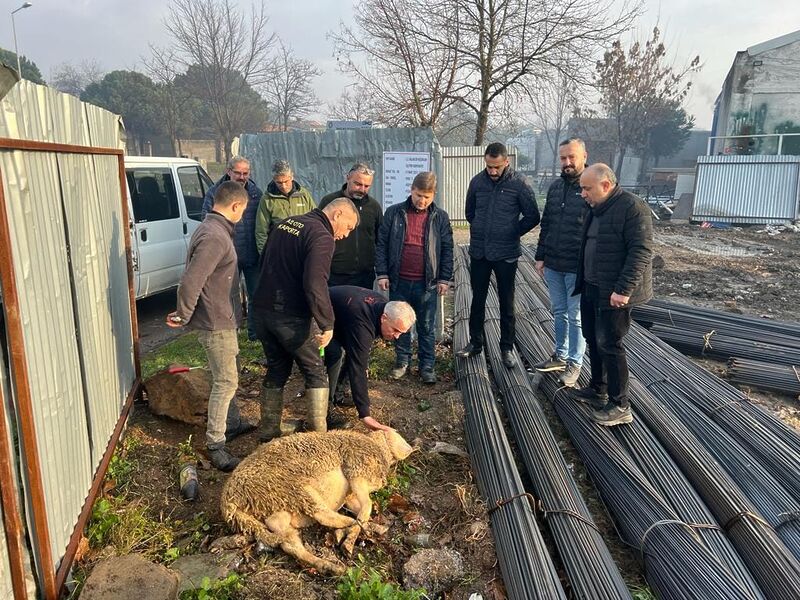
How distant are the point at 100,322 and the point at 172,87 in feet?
75.6

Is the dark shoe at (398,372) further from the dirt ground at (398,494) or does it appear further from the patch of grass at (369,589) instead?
the patch of grass at (369,589)

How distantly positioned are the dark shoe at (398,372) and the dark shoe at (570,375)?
148cm

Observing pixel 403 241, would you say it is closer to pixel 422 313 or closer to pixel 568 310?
pixel 422 313

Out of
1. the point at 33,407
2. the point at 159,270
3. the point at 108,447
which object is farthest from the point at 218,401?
the point at 159,270

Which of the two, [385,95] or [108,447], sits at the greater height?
[385,95]

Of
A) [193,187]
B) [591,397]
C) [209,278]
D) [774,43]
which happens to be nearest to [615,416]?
[591,397]

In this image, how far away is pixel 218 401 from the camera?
12.2 feet

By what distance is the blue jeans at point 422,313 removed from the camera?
17.3 feet

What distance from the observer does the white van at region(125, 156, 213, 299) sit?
6.99 meters

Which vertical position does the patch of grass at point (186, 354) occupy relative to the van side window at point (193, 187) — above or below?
below

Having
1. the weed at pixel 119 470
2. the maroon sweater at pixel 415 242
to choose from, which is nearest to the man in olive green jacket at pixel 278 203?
the maroon sweater at pixel 415 242

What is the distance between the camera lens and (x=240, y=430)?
13.8ft

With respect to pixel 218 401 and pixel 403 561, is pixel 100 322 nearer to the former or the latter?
pixel 218 401

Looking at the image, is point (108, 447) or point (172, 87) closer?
point (108, 447)
